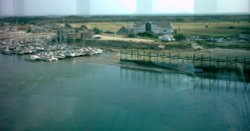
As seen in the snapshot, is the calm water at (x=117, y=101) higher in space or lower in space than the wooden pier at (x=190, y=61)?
lower

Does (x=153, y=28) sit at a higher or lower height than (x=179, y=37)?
higher

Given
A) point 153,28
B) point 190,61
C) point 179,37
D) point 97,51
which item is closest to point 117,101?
point 190,61

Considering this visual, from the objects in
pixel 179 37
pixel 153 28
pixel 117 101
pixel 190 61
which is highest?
pixel 153 28

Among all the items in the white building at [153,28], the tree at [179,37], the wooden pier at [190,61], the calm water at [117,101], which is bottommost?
the calm water at [117,101]

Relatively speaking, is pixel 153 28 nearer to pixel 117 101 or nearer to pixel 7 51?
pixel 7 51

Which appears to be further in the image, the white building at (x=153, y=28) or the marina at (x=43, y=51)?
the white building at (x=153, y=28)

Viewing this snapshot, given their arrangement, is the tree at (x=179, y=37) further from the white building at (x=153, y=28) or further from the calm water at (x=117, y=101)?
the calm water at (x=117, y=101)

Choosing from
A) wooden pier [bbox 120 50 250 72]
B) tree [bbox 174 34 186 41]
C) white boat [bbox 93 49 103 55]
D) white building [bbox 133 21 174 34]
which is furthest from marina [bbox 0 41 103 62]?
white building [bbox 133 21 174 34]

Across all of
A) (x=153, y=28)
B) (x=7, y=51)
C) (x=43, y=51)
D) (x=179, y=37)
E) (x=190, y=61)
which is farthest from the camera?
(x=153, y=28)

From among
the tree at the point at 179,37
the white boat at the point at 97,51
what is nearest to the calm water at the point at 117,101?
the white boat at the point at 97,51

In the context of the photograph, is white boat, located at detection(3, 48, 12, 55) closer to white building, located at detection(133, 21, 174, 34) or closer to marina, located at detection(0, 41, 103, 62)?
marina, located at detection(0, 41, 103, 62)
